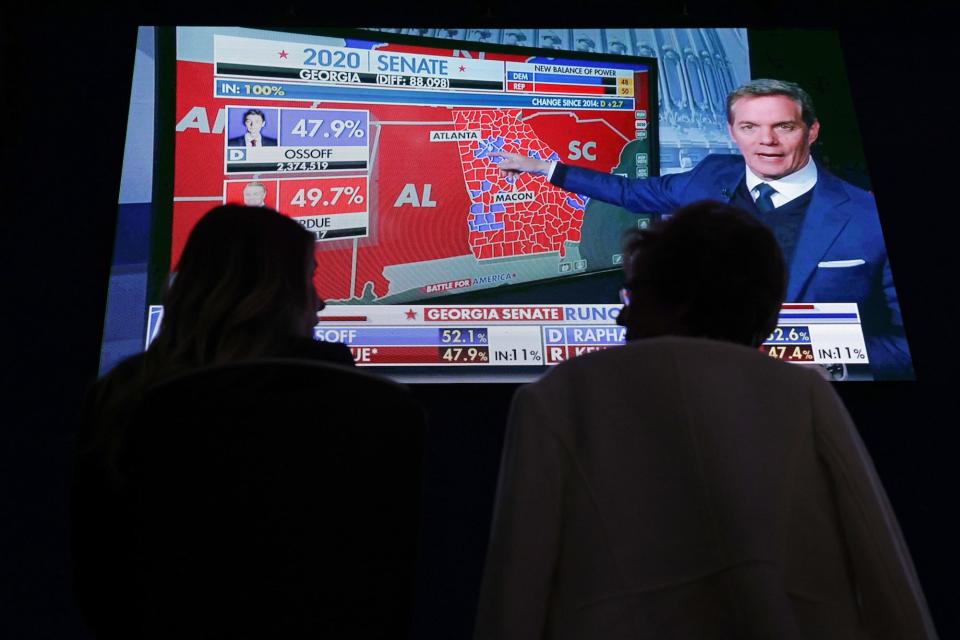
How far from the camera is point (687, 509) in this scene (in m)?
1.19

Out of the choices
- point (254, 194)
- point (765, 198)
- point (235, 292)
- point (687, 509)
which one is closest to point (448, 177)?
point (254, 194)

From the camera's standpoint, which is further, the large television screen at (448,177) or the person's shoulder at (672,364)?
the large television screen at (448,177)

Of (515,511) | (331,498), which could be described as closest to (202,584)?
(331,498)

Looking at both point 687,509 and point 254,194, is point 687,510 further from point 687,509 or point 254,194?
point 254,194

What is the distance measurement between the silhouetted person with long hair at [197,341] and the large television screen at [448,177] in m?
1.28

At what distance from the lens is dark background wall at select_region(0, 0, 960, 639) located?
262 centimetres

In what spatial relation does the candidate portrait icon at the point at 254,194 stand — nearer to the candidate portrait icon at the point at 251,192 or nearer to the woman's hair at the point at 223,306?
the candidate portrait icon at the point at 251,192

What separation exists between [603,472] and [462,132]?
1.75 m

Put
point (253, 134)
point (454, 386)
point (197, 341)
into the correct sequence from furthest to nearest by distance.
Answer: point (253, 134)
point (454, 386)
point (197, 341)

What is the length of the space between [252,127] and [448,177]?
1.85ft

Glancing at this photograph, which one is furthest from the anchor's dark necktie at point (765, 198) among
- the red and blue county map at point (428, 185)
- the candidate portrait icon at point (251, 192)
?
the candidate portrait icon at point (251, 192)

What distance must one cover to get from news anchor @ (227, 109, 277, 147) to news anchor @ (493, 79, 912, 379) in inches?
26.0

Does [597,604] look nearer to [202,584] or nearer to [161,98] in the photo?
[202,584]

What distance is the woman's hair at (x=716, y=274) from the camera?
1267 mm
